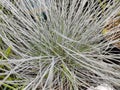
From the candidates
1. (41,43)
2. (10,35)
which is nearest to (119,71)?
(41,43)

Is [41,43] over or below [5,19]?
below

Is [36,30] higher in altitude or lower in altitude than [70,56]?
higher

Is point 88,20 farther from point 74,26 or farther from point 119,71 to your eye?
point 119,71

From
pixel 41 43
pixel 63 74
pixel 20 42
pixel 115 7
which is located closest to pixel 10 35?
pixel 20 42

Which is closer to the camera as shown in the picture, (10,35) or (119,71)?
(119,71)

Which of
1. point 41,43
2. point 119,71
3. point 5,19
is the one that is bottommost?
point 119,71

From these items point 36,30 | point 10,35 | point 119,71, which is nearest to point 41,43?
point 36,30

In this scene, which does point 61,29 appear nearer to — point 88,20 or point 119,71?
point 88,20
